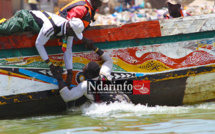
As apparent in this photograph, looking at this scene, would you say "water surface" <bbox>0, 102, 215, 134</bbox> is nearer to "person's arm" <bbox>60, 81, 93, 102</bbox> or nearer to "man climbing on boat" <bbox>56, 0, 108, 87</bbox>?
"person's arm" <bbox>60, 81, 93, 102</bbox>

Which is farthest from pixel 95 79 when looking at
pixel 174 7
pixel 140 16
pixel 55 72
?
pixel 140 16

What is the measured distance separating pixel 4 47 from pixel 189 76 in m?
2.69

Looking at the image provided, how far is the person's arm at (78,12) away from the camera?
4523 millimetres

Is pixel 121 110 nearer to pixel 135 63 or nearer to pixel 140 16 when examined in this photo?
pixel 135 63

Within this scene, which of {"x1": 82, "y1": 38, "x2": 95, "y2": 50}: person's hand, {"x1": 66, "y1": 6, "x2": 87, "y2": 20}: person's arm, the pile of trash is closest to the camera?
{"x1": 66, "y1": 6, "x2": 87, "y2": 20}: person's arm

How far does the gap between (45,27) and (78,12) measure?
0.49 m

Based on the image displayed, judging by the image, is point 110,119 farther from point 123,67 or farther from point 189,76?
point 189,76

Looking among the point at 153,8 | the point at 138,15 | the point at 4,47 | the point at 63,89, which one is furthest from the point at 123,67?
the point at 153,8

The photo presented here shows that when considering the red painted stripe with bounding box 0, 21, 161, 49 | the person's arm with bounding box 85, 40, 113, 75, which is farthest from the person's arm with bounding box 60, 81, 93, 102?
the red painted stripe with bounding box 0, 21, 161, 49

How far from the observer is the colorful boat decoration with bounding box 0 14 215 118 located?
A: 453 centimetres

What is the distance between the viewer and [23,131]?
12.6ft

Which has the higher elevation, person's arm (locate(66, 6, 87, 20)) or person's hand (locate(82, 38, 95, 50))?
person's arm (locate(66, 6, 87, 20))

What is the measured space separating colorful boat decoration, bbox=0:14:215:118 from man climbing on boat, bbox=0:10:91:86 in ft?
0.42

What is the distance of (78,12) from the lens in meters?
4.53
